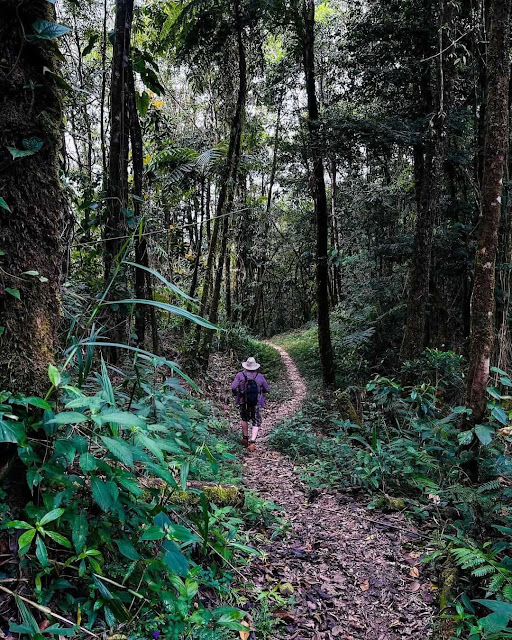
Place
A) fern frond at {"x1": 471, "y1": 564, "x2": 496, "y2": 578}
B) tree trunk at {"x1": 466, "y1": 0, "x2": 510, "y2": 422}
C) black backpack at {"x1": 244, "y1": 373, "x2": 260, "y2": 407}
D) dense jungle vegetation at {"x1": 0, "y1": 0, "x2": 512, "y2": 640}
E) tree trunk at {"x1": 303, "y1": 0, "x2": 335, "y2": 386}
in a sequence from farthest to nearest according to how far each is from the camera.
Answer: tree trunk at {"x1": 303, "y1": 0, "x2": 335, "y2": 386} → black backpack at {"x1": 244, "y1": 373, "x2": 260, "y2": 407} → tree trunk at {"x1": 466, "y1": 0, "x2": 510, "y2": 422} → fern frond at {"x1": 471, "y1": 564, "x2": 496, "y2": 578} → dense jungle vegetation at {"x1": 0, "y1": 0, "x2": 512, "y2": 640}

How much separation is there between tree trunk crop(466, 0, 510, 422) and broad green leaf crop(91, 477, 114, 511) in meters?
3.59

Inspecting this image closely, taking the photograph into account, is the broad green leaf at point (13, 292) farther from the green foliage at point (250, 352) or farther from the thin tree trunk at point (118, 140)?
the green foliage at point (250, 352)

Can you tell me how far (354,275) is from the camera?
1394 cm

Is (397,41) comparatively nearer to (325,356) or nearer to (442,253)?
(442,253)

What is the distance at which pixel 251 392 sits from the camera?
7.15 metres

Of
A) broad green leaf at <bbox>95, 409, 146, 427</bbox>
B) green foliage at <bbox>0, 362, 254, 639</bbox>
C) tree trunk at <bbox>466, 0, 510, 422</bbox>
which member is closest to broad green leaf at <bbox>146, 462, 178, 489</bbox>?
green foliage at <bbox>0, 362, 254, 639</bbox>

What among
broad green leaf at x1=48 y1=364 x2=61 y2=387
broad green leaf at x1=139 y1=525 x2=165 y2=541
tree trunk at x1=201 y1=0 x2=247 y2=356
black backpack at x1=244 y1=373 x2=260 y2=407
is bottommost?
black backpack at x1=244 y1=373 x2=260 y2=407

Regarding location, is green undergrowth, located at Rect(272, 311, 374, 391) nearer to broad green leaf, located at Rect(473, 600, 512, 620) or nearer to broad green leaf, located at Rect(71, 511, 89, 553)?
broad green leaf, located at Rect(473, 600, 512, 620)

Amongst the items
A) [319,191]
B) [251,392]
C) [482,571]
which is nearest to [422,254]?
[319,191]

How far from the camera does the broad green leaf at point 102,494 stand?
1580 mm

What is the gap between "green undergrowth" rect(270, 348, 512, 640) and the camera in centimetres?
261

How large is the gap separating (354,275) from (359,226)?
172 cm

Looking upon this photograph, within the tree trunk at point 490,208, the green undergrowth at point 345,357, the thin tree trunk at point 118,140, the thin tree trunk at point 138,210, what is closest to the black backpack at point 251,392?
the thin tree trunk at point 138,210

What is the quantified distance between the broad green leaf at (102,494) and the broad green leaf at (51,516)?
165 millimetres
